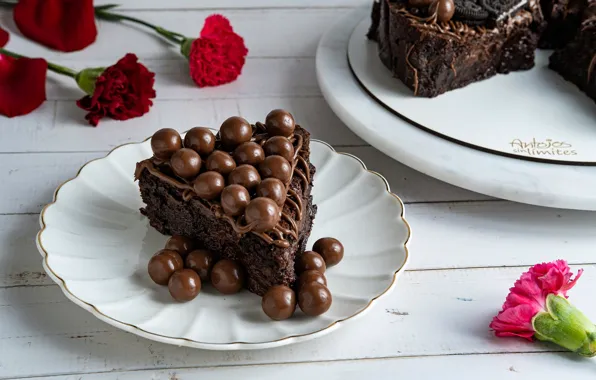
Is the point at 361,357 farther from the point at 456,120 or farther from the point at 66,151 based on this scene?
the point at 66,151

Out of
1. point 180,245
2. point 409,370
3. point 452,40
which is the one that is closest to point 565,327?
point 409,370

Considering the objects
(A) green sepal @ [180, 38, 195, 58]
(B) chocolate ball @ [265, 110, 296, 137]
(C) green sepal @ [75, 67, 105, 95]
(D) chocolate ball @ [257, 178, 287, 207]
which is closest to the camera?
(D) chocolate ball @ [257, 178, 287, 207]

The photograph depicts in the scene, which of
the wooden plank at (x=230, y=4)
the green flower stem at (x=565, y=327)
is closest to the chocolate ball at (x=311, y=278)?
the green flower stem at (x=565, y=327)

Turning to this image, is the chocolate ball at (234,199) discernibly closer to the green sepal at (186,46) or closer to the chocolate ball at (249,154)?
the chocolate ball at (249,154)

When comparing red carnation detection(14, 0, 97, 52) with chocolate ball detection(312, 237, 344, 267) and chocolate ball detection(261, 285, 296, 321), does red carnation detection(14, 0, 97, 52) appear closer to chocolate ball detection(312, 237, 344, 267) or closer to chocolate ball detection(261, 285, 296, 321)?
chocolate ball detection(312, 237, 344, 267)

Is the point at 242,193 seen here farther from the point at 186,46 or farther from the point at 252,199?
the point at 186,46

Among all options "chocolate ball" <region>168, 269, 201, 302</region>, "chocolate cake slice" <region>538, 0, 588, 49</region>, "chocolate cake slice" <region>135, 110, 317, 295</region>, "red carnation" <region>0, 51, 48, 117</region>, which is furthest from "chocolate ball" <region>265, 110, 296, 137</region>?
→ "chocolate cake slice" <region>538, 0, 588, 49</region>
